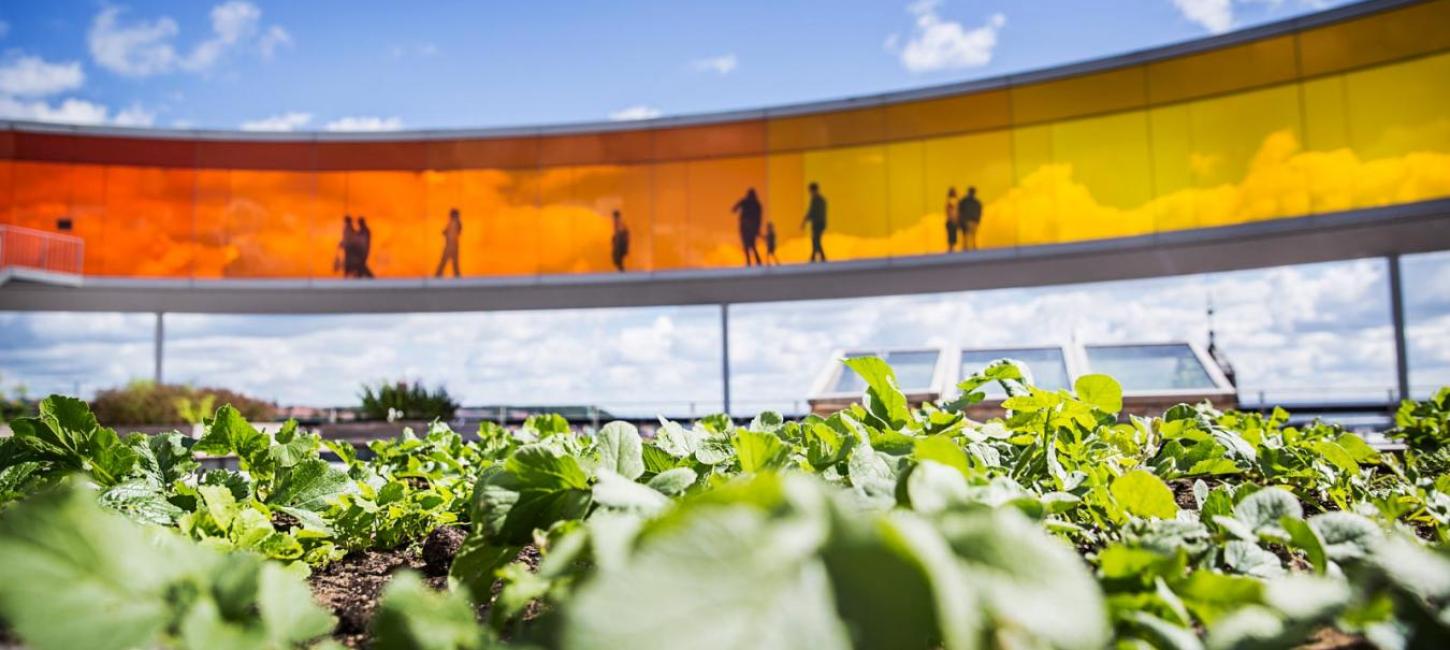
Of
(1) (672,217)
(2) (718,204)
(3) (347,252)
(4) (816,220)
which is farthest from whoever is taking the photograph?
(3) (347,252)

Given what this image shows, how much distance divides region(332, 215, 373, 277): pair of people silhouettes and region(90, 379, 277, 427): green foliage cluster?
4.31 m

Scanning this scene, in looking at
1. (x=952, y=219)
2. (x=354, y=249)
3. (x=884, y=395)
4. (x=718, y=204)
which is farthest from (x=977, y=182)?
(x=884, y=395)

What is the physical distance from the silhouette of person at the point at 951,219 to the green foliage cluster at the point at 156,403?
13.3m

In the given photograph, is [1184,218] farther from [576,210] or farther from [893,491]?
[893,491]

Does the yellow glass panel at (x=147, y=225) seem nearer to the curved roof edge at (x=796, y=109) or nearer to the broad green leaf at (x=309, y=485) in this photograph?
the curved roof edge at (x=796, y=109)

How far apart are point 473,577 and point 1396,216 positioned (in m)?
18.3

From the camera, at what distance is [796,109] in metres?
20.0

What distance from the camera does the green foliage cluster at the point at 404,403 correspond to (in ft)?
51.5

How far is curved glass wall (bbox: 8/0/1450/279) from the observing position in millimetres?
16125

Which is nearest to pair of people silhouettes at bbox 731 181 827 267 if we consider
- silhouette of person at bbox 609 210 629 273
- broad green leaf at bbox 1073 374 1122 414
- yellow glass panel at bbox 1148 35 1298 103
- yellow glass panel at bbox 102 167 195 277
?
silhouette of person at bbox 609 210 629 273

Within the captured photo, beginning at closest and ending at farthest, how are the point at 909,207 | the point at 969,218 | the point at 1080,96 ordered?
the point at 1080,96 → the point at 969,218 → the point at 909,207

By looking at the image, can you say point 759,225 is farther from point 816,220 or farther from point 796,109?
point 796,109

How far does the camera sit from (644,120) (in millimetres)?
20906

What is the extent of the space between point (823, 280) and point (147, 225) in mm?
15423
